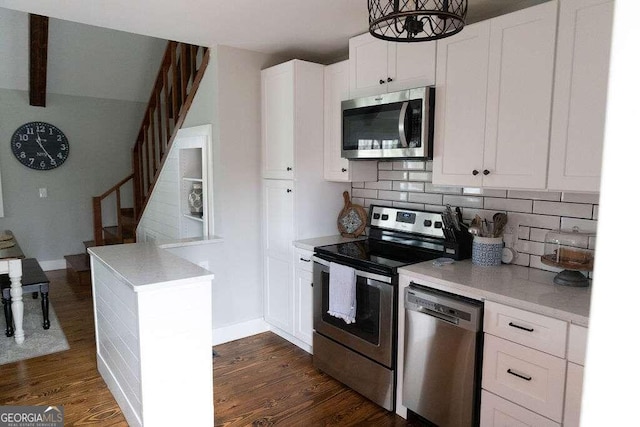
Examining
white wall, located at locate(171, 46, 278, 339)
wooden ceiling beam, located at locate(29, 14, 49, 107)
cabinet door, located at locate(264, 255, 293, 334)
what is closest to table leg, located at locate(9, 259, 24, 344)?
white wall, located at locate(171, 46, 278, 339)

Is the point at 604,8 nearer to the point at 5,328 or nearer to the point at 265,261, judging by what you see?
the point at 265,261

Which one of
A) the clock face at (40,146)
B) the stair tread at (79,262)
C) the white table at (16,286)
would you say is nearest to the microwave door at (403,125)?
the white table at (16,286)

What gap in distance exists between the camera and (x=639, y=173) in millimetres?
426

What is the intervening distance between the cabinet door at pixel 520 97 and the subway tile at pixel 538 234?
388 mm

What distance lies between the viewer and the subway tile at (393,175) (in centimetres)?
313

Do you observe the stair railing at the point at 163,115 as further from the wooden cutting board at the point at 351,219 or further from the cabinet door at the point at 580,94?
the cabinet door at the point at 580,94

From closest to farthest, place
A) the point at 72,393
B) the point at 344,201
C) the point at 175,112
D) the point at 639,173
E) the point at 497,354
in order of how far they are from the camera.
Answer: the point at 639,173 → the point at 497,354 → the point at 72,393 → the point at 344,201 → the point at 175,112

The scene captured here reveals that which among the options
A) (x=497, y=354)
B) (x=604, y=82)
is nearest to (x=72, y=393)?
(x=497, y=354)

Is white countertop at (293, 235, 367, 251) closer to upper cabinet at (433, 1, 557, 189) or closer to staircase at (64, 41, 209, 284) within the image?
upper cabinet at (433, 1, 557, 189)

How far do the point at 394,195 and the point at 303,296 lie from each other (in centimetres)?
105

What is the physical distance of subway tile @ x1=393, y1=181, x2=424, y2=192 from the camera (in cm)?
302

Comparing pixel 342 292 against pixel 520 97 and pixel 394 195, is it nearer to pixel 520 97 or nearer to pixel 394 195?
pixel 394 195

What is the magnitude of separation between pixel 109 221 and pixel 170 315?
4.61 m
